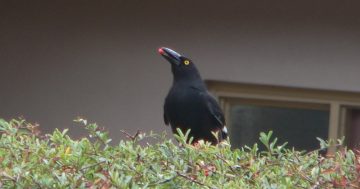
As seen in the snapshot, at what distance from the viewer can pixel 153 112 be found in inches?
290

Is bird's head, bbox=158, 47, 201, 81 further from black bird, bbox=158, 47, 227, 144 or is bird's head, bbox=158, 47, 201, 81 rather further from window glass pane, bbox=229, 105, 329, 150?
window glass pane, bbox=229, 105, 329, 150

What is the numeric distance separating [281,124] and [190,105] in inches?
50.0

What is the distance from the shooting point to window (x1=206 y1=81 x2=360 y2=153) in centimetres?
734

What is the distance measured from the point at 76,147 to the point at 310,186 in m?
0.75

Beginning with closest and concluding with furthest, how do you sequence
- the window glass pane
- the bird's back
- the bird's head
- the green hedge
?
the green hedge < the bird's back < the bird's head < the window glass pane

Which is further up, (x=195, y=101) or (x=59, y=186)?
(x=195, y=101)

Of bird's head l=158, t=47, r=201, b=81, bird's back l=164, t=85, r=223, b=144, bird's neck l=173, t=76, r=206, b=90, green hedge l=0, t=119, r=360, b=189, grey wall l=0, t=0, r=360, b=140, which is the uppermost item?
grey wall l=0, t=0, r=360, b=140

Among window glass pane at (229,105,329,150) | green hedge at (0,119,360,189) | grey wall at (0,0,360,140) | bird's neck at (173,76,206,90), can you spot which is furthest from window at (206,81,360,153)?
green hedge at (0,119,360,189)

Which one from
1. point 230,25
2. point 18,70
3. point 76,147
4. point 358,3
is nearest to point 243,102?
point 230,25

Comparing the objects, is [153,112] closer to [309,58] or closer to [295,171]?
[309,58]

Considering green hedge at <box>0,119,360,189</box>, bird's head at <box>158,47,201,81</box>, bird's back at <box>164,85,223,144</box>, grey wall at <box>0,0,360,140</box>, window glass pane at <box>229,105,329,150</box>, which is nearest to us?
green hedge at <box>0,119,360,189</box>

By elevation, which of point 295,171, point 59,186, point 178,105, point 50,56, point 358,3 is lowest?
point 59,186

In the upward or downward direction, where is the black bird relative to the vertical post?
downward

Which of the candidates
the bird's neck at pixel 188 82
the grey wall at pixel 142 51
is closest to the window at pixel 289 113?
the grey wall at pixel 142 51
